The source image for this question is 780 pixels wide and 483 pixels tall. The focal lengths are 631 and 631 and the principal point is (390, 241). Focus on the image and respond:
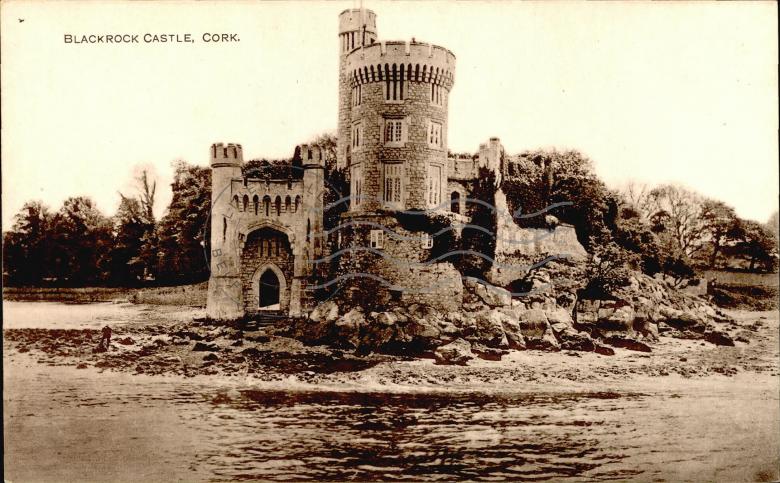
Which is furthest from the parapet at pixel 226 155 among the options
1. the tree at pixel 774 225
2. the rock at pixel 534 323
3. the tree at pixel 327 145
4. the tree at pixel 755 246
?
the tree at pixel 774 225

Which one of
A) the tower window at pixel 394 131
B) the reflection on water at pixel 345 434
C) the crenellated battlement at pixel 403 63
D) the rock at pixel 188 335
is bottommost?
the reflection on water at pixel 345 434

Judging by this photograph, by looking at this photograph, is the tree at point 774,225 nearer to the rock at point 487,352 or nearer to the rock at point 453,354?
the rock at point 487,352

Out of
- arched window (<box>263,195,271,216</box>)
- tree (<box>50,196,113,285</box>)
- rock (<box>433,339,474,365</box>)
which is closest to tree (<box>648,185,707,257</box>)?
rock (<box>433,339,474,365</box>)

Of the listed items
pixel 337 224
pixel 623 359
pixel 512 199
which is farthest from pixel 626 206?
pixel 337 224

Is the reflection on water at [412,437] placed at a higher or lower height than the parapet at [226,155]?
lower

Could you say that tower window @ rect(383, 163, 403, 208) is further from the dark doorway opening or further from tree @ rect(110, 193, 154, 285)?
tree @ rect(110, 193, 154, 285)

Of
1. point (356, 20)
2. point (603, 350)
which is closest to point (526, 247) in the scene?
point (603, 350)

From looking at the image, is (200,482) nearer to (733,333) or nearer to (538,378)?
(538,378)
